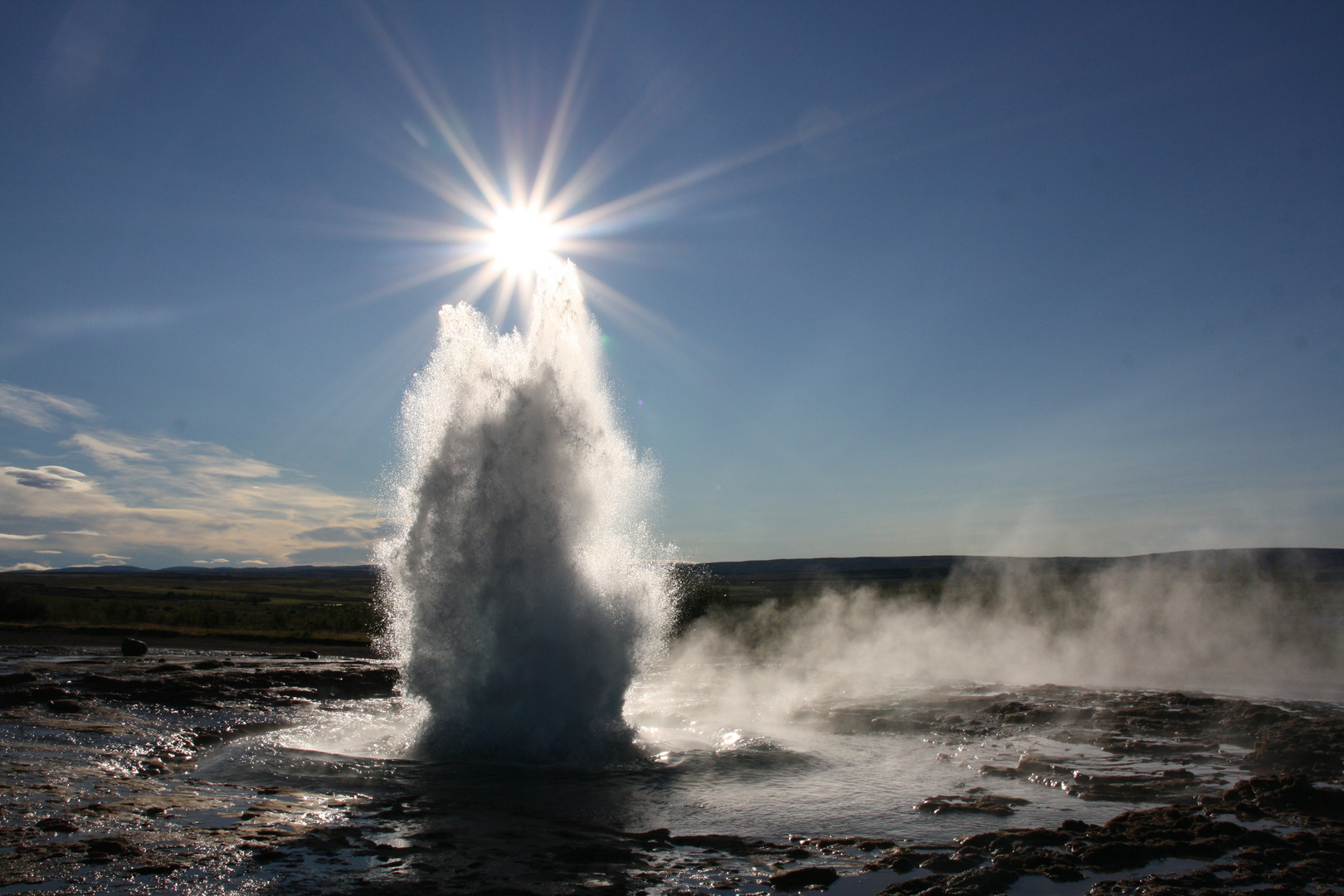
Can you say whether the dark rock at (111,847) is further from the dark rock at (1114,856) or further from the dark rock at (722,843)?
the dark rock at (1114,856)

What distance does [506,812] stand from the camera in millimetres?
8875

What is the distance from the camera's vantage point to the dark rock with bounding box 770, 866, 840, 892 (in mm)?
6688

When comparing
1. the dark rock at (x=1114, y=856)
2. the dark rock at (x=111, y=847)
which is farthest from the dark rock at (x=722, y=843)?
the dark rock at (x=111, y=847)

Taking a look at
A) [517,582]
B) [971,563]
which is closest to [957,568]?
[971,563]

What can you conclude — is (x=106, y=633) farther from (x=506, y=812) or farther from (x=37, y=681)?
(x=506, y=812)

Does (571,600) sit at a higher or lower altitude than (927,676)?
higher

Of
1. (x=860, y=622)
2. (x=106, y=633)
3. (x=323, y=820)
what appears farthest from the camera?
(x=860, y=622)

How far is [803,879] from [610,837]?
221 cm

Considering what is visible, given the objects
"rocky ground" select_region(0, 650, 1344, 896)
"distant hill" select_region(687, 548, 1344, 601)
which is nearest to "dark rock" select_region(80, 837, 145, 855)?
"rocky ground" select_region(0, 650, 1344, 896)

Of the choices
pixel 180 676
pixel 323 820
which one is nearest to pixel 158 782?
pixel 323 820

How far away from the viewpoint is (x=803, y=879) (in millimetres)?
6789

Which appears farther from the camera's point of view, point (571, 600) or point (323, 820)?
point (571, 600)

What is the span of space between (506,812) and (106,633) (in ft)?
103

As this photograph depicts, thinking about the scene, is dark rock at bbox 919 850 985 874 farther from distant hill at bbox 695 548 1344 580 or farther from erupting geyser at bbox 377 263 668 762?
distant hill at bbox 695 548 1344 580
